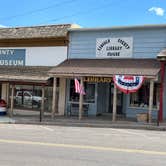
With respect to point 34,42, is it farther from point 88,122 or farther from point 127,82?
point 127,82

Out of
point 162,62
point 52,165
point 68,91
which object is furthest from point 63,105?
point 52,165

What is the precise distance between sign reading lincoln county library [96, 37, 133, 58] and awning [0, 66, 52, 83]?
3.53 m

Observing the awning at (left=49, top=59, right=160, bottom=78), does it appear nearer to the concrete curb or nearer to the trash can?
the concrete curb

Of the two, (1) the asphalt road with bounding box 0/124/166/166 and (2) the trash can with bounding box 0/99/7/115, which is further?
(2) the trash can with bounding box 0/99/7/115

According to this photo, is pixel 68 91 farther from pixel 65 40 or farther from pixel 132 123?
pixel 132 123

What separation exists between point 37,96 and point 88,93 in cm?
Result: 378

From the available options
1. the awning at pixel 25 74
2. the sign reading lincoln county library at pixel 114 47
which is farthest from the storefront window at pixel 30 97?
the sign reading lincoln county library at pixel 114 47

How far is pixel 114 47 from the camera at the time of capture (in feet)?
87.7

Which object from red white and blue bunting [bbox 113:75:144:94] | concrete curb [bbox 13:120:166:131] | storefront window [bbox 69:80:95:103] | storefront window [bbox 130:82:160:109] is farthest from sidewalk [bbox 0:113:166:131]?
storefront window [bbox 69:80:95:103]

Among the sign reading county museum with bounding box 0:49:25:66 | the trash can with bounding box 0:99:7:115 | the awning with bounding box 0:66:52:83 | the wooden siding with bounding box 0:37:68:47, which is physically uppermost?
the wooden siding with bounding box 0:37:68:47

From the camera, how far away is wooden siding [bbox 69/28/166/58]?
2548 cm

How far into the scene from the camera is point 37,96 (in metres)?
30.3

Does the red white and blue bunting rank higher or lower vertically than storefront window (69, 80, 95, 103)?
higher

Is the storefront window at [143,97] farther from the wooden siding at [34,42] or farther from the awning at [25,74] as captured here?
the wooden siding at [34,42]
